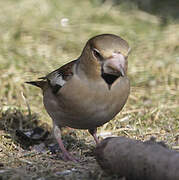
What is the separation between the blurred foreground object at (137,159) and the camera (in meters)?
3.04

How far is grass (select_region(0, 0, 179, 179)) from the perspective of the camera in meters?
4.22

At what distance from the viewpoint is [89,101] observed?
12.7 ft

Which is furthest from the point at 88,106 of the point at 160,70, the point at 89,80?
the point at 160,70

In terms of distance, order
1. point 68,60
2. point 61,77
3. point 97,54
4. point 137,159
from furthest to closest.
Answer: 1. point 68,60
2. point 61,77
3. point 97,54
4. point 137,159

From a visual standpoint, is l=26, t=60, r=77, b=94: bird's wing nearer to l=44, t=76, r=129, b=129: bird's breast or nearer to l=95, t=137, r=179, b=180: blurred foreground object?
l=44, t=76, r=129, b=129: bird's breast

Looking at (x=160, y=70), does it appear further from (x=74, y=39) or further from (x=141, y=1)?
(x=141, y=1)

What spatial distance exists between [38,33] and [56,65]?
1.55 m

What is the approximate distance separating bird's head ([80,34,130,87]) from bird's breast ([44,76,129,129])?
0.10 meters

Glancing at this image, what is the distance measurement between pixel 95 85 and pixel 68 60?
3.60m

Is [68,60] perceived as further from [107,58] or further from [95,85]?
[107,58]

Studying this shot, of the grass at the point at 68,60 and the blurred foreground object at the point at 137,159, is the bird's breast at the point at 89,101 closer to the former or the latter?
the grass at the point at 68,60

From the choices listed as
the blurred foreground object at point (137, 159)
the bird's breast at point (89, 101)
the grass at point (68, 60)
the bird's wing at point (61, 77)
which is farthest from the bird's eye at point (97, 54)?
the grass at point (68, 60)

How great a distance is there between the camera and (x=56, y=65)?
23.4 ft

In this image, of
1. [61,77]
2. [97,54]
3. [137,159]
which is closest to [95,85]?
[97,54]
